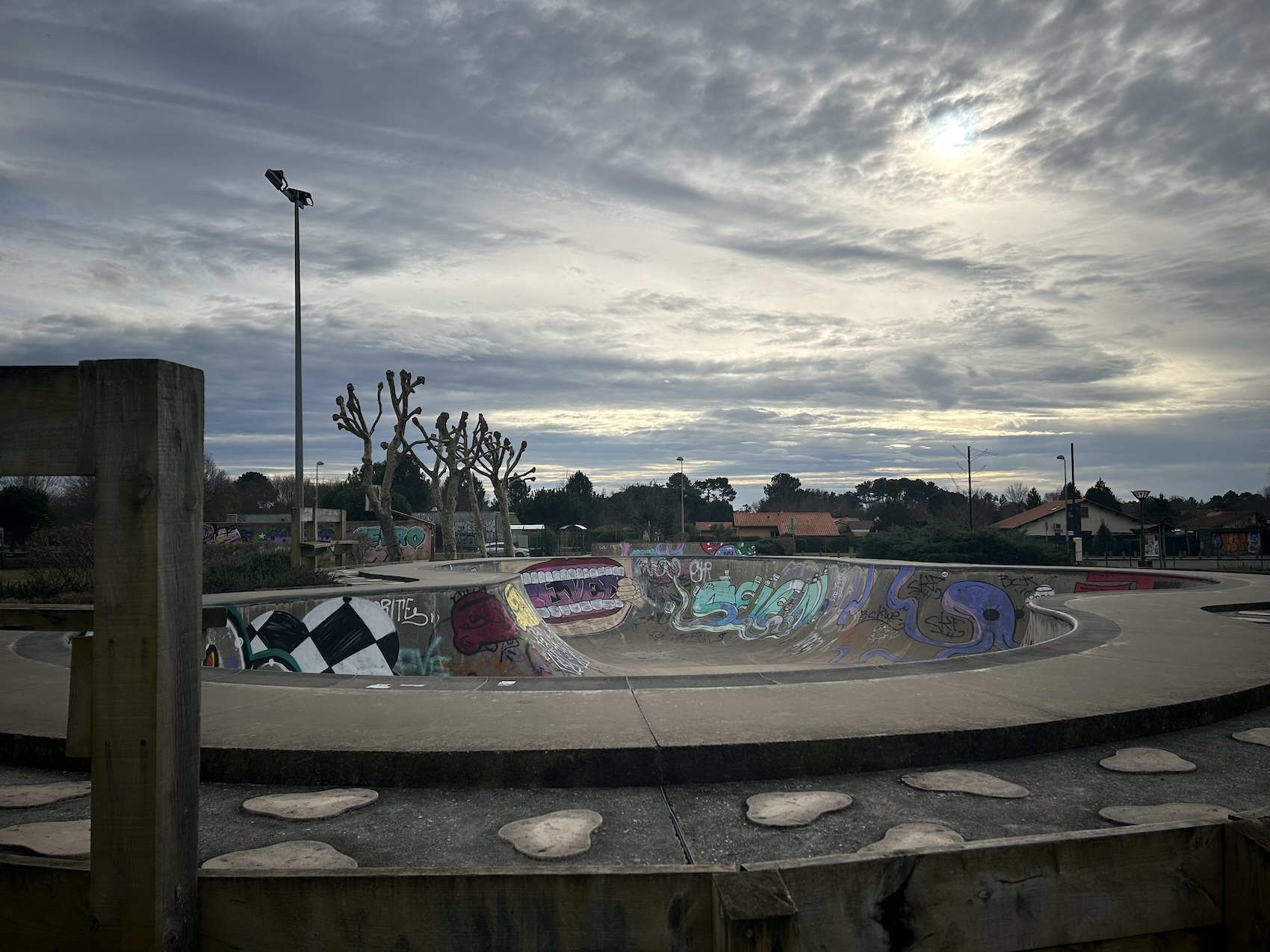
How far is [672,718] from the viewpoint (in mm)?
4367

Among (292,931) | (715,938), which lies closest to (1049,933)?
(715,938)

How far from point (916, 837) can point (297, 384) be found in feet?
54.5

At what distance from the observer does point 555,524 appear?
6119 centimetres

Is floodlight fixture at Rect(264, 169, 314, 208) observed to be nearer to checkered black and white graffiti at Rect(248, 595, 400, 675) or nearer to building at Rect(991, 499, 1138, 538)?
checkered black and white graffiti at Rect(248, 595, 400, 675)

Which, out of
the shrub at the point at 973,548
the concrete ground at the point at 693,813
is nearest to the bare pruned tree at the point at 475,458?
the shrub at the point at 973,548

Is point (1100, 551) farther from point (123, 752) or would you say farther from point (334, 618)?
point (123, 752)

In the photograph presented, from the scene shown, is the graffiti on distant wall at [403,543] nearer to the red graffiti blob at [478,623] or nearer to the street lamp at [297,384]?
the street lamp at [297,384]

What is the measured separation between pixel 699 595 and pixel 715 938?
22.4 metres

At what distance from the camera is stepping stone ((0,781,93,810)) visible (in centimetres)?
340

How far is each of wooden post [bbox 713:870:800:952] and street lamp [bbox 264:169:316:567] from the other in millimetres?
15902

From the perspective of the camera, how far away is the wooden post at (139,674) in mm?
2004

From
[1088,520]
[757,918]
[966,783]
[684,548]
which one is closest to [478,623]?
[966,783]

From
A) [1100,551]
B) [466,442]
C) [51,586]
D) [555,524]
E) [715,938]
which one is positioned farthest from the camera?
[555,524]

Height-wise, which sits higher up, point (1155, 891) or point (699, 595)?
point (1155, 891)
